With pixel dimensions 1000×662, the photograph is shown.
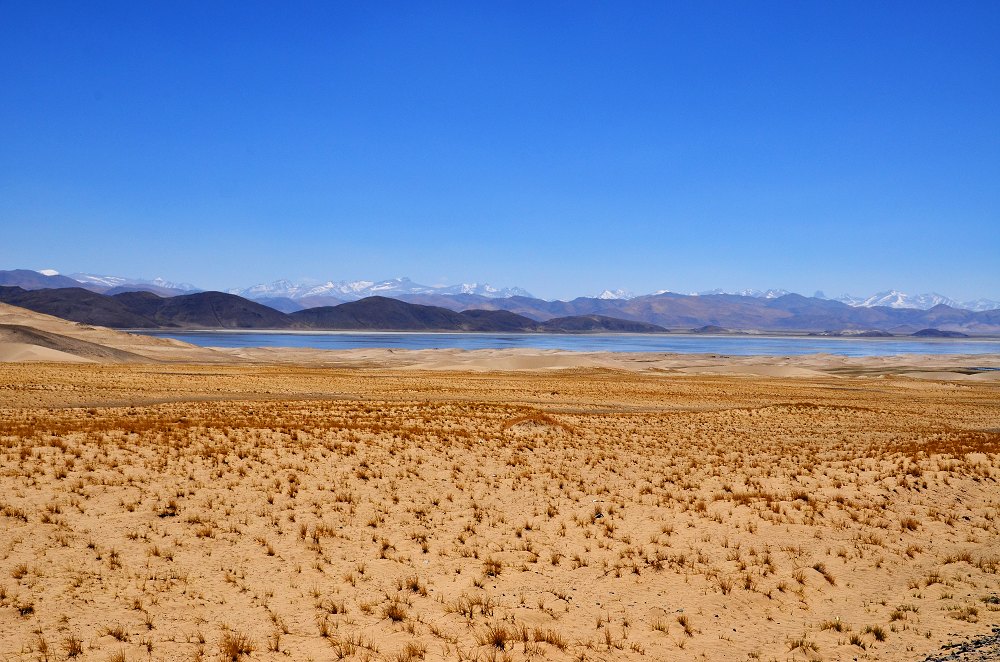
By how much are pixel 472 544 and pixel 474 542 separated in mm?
121

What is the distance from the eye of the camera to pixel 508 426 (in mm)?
24688

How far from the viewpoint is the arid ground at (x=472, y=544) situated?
330 inches

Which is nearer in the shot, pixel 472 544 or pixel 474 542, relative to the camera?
pixel 472 544

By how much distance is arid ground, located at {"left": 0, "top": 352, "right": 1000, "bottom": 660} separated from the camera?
838cm

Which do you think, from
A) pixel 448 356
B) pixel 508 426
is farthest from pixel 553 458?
pixel 448 356

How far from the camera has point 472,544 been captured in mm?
11891

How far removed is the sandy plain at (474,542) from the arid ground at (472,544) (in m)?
0.05

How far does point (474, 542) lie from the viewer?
12008mm

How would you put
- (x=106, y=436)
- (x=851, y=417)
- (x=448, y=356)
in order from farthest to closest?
(x=448, y=356) → (x=851, y=417) → (x=106, y=436)

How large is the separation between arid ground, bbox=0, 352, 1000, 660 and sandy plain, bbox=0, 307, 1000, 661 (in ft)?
0.16

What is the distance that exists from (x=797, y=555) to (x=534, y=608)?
5.52m

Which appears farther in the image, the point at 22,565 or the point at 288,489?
the point at 288,489

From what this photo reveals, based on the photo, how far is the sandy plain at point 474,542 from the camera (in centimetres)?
838

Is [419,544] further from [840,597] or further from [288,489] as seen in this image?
[840,597]
